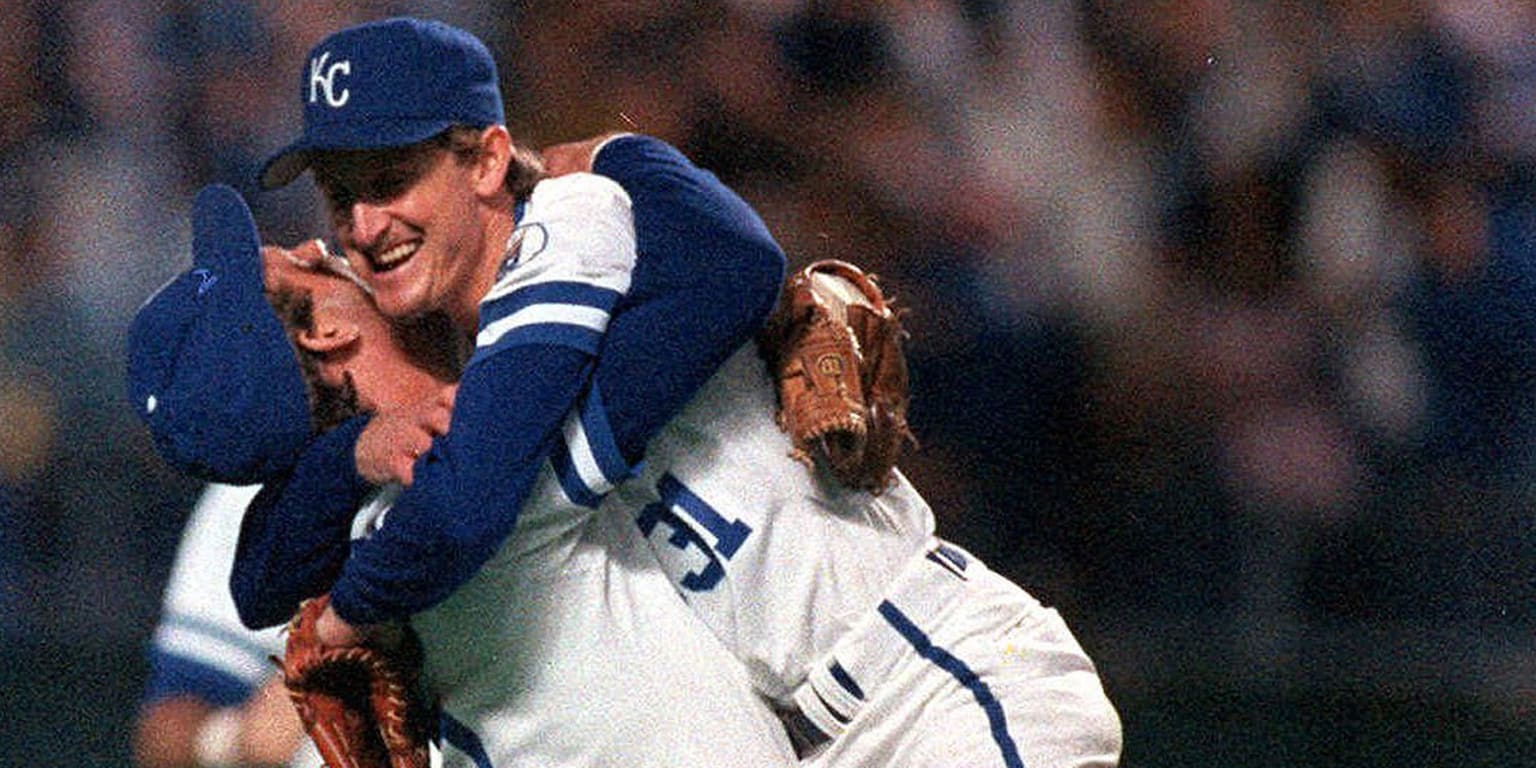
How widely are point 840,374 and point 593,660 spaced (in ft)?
1.25

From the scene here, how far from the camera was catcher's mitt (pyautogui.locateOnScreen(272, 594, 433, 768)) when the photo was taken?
2.53 m

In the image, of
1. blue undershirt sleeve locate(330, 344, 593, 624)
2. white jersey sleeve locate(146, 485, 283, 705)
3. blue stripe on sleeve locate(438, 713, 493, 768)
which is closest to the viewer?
blue undershirt sleeve locate(330, 344, 593, 624)

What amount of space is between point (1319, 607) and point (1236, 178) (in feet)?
2.82

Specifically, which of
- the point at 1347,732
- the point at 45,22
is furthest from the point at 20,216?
the point at 1347,732

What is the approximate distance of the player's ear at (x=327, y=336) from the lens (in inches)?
98.9

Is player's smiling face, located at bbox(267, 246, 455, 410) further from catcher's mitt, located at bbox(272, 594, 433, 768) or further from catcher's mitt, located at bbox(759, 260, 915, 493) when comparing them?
catcher's mitt, located at bbox(759, 260, 915, 493)

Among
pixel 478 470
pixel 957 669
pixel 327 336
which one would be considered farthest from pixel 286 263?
pixel 957 669

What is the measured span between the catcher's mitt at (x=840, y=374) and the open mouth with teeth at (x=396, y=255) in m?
0.37

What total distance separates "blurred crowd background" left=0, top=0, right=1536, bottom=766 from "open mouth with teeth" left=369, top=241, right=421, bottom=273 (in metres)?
2.03

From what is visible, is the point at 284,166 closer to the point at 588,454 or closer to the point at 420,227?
the point at 420,227

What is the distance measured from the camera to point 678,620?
2.55m

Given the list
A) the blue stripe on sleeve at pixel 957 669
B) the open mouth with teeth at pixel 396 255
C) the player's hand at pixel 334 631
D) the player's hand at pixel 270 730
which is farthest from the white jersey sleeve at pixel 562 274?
the player's hand at pixel 270 730

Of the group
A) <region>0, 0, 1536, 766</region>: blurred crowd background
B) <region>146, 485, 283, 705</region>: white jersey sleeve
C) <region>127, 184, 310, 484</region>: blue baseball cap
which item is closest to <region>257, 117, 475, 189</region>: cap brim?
<region>127, 184, 310, 484</region>: blue baseball cap

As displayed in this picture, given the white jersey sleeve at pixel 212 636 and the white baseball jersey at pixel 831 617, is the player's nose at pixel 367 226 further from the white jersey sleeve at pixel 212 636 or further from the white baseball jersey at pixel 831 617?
Answer: the white jersey sleeve at pixel 212 636
